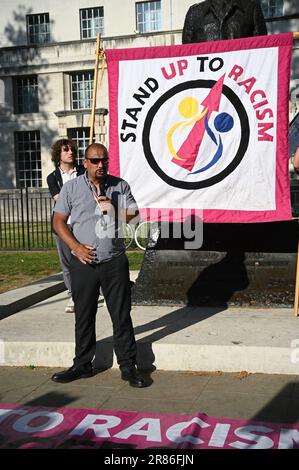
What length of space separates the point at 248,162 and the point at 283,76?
3.27 ft

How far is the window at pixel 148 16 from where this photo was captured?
2859 cm

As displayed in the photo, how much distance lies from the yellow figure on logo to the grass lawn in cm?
383

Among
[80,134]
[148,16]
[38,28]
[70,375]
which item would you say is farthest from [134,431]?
[38,28]

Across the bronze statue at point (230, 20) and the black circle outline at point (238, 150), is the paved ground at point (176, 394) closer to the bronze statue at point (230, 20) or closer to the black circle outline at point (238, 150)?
the black circle outline at point (238, 150)

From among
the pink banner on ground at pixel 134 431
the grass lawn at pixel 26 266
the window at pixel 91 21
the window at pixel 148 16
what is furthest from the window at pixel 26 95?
the pink banner on ground at pixel 134 431

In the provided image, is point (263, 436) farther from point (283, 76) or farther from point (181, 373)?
point (283, 76)

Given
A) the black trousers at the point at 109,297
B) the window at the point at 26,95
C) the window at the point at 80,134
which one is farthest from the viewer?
the window at the point at 26,95

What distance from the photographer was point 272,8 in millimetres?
27234

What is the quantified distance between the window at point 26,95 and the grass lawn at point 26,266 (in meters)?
18.4

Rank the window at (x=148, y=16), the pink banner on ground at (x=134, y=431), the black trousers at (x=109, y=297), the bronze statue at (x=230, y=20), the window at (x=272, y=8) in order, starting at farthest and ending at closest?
the window at (x=148, y=16)
the window at (x=272, y=8)
the bronze statue at (x=230, y=20)
the black trousers at (x=109, y=297)
the pink banner on ground at (x=134, y=431)

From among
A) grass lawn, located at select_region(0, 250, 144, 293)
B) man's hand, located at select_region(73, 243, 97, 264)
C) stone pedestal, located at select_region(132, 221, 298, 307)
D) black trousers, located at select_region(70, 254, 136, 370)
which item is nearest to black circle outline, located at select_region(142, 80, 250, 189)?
stone pedestal, located at select_region(132, 221, 298, 307)

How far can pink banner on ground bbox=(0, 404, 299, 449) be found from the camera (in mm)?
3182

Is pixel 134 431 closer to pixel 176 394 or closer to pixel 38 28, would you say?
pixel 176 394

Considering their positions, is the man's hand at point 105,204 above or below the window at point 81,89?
below
